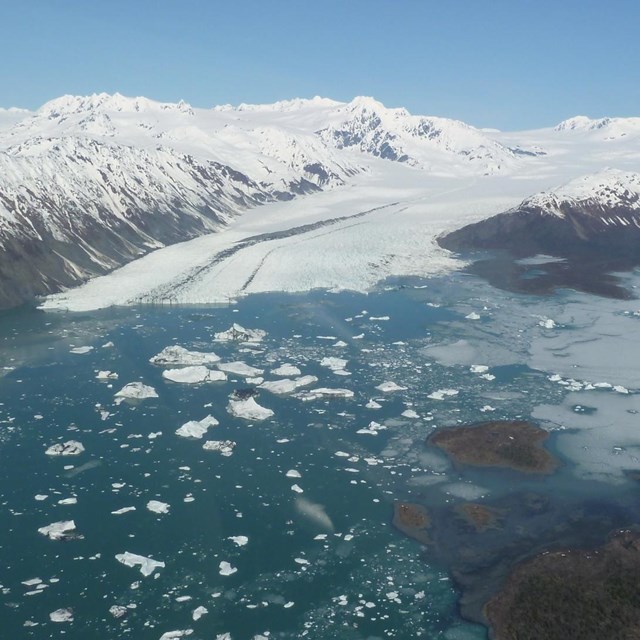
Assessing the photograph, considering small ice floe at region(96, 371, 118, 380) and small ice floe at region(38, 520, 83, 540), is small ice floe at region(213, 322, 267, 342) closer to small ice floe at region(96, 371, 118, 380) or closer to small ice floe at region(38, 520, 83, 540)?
small ice floe at region(96, 371, 118, 380)

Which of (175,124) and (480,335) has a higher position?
(175,124)

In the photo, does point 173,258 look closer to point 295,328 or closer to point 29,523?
point 295,328

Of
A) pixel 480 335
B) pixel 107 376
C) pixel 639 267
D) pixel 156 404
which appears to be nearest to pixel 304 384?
pixel 156 404

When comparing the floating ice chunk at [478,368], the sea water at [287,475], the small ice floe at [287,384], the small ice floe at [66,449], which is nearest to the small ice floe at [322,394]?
the sea water at [287,475]

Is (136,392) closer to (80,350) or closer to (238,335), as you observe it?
(80,350)

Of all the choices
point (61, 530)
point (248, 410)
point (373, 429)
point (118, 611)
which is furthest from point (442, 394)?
point (118, 611)

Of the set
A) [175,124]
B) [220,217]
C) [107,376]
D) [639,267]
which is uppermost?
[175,124]

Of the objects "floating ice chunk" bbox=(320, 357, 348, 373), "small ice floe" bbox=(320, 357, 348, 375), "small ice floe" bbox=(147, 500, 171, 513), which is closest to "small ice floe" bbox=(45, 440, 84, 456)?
"small ice floe" bbox=(147, 500, 171, 513)
